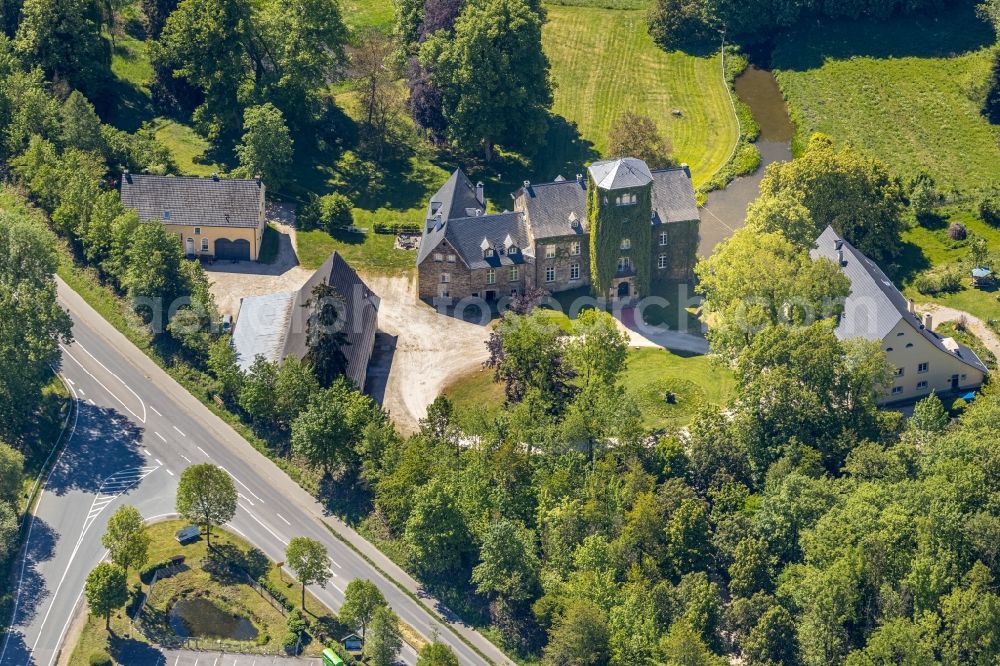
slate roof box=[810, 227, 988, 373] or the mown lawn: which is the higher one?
slate roof box=[810, 227, 988, 373]

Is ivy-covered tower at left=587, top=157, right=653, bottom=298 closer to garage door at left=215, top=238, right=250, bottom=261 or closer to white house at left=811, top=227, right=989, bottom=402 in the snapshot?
white house at left=811, top=227, right=989, bottom=402

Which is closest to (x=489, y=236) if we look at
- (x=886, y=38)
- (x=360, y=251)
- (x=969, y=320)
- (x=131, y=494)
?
(x=360, y=251)

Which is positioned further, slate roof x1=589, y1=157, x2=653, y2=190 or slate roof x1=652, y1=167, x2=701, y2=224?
slate roof x1=652, y1=167, x2=701, y2=224

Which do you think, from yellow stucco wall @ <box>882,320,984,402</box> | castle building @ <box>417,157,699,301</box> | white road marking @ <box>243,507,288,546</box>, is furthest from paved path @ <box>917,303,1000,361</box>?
white road marking @ <box>243,507,288,546</box>

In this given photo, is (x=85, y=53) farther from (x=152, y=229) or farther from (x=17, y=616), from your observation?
(x=17, y=616)

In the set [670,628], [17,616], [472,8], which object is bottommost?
[17,616]

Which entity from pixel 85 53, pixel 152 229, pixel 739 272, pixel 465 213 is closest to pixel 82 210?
pixel 152 229
